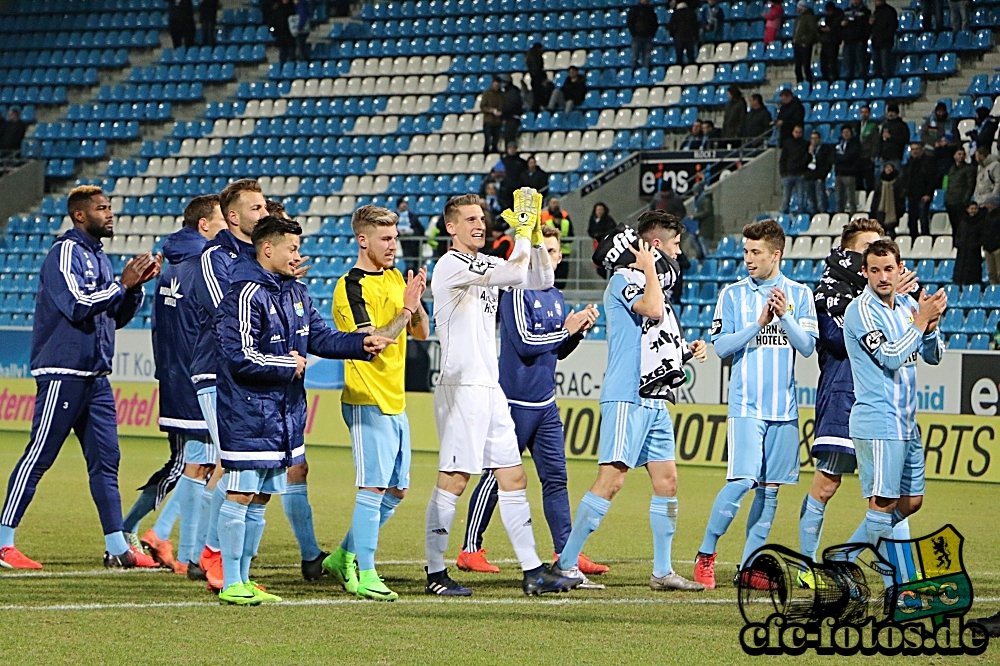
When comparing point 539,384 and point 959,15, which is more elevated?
point 959,15

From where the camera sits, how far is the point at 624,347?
27.9ft

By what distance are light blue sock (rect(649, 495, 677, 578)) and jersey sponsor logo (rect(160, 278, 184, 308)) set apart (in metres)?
3.24

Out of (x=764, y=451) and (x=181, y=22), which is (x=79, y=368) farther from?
(x=181, y=22)

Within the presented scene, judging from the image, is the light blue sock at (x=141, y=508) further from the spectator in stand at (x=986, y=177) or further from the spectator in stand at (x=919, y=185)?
the spectator in stand at (x=919, y=185)

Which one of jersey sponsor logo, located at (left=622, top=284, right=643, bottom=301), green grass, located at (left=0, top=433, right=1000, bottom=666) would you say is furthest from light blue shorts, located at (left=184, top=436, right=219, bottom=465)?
jersey sponsor logo, located at (left=622, top=284, right=643, bottom=301)

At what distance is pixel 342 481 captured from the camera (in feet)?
49.1

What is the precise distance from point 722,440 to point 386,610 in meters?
9.86

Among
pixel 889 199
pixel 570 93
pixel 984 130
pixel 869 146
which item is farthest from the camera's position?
pixel 570 93

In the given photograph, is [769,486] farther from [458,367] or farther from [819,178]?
[819,178]

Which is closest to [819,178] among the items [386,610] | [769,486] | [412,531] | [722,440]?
[722,440]

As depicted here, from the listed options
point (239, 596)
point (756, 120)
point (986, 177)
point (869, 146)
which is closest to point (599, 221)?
point (756, 120)

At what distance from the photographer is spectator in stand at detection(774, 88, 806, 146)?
73.4ft

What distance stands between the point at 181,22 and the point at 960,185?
18.9 meters

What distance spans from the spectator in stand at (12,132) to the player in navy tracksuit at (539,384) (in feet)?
81.6
